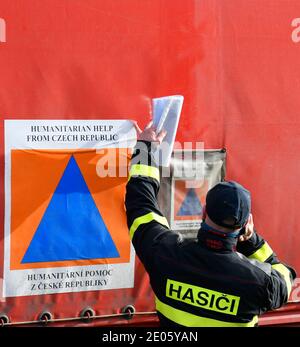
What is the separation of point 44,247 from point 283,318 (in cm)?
127

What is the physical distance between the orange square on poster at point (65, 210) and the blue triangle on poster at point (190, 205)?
0.30 m

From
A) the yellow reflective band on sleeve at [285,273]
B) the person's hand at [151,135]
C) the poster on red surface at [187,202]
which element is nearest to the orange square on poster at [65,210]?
the poster on red surface at [187,202]

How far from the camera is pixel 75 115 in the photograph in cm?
261

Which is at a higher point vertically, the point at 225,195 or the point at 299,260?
the point at 225,195

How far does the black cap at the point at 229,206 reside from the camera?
1.84 meters

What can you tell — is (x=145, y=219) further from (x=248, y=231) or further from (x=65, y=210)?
(x=65, y=210)

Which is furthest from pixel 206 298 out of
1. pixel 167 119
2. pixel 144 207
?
pixel 167 119

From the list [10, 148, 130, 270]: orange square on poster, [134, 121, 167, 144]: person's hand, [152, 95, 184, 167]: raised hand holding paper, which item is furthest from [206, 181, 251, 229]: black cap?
[10, 148, 130, 270]: orange square on poster

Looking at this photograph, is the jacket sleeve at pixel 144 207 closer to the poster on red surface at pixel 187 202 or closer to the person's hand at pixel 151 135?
the person's hand at pixel 151 135

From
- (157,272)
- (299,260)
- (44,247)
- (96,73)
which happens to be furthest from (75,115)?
(299,260)

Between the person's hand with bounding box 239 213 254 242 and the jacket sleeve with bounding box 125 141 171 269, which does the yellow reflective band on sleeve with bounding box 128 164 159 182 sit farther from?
the person's hand with bounding box 239 213 254 242

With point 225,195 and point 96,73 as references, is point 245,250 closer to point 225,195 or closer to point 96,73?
point 225,195

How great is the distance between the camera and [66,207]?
8.54ft

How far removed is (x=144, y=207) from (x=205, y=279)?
332mm
